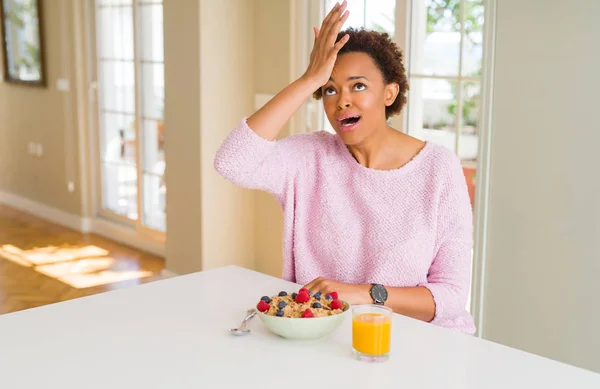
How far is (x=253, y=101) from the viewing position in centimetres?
A: 427

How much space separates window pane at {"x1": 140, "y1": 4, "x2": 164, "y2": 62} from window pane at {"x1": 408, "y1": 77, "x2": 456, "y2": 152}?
2.09 metres

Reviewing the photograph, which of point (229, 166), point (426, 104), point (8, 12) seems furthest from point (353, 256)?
point (8, 12)

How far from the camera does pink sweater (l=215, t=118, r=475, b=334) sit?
75.6 inches

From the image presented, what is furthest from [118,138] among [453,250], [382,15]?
[453,250]

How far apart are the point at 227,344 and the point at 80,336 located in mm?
297

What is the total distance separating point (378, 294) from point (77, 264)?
3538 millimetres

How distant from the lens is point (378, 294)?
180 cm

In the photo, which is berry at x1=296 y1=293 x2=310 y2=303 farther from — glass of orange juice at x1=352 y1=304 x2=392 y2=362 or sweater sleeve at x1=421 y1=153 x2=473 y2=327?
sweater sleeve at x1=421 y1=153 x2=473 y2=327

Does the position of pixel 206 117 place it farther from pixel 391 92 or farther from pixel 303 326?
pixel 303 326

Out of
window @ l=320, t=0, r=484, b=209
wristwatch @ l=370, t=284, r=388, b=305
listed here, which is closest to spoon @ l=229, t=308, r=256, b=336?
wristwatch @ l=370, t=284, r=388, b=305

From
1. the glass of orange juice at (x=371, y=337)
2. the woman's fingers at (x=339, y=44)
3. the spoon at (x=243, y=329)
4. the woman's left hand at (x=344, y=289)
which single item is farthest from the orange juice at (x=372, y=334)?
the woman's fingers at (x=339, y=44)

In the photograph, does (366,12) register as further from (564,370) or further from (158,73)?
(564,370)

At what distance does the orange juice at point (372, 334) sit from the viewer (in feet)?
4.50

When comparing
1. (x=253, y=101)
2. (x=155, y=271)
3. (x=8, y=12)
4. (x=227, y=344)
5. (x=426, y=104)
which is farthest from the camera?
(x=8, y=12)
